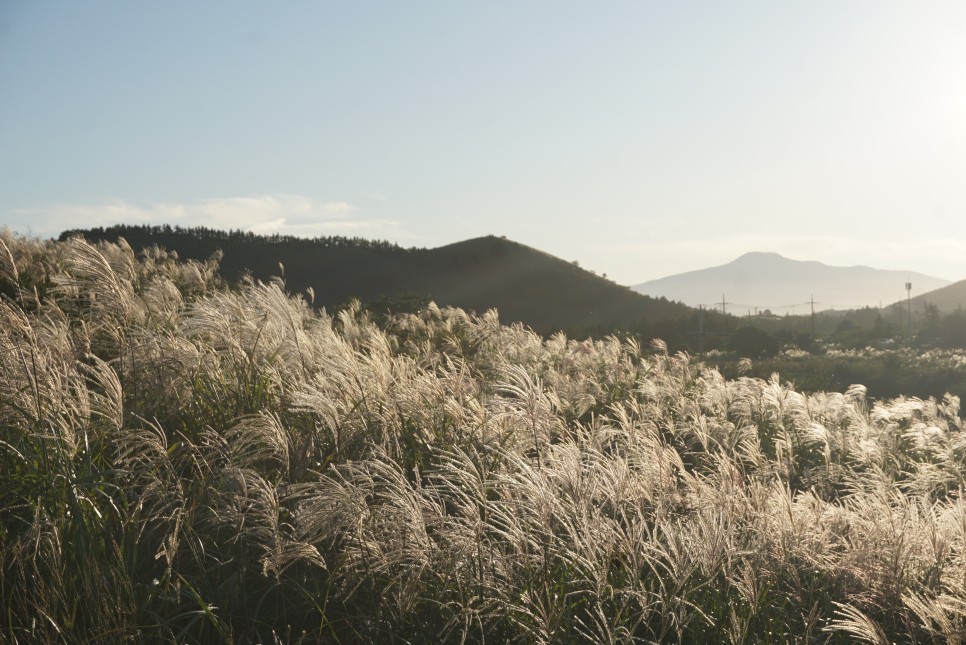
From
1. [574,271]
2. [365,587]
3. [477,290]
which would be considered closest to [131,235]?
[477,290]

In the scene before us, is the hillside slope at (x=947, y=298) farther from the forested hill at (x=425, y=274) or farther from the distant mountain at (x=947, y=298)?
the forested hill at (x=425, y=274)

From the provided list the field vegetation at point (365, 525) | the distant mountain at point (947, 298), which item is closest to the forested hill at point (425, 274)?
the field vegetation at point (365, 525)

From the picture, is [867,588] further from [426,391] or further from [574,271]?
[574,271]

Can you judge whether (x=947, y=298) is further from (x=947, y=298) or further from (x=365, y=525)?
(x=365, y=525)

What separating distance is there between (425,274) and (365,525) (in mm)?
48871

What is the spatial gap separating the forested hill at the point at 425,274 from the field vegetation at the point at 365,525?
113ft

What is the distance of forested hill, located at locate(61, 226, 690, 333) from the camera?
44750 mm

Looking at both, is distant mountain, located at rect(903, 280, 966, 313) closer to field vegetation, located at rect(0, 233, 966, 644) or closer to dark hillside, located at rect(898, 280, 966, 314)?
dark hillside, located at rect(898, 280, 966, 314)

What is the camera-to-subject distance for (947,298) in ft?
328

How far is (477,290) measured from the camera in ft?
160

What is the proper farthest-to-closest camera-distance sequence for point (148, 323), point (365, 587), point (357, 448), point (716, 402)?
point (716, 402), point (148, 323), point (357, 448), point (365, 587)

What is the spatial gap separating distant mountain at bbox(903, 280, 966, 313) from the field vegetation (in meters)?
97.2

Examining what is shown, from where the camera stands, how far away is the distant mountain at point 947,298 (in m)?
92.4

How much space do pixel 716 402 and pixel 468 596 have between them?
259 inches
